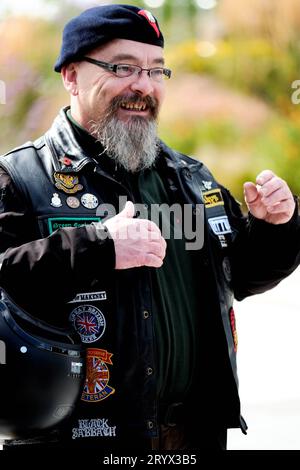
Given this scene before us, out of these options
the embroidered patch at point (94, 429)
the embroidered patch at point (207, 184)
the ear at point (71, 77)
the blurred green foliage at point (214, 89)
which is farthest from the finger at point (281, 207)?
the blurred green foliage at point (214, 89)

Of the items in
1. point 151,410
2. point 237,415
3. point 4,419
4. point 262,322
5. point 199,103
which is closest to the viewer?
point 4,419

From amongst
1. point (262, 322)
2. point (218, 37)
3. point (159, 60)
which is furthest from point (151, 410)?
point (218, 37)

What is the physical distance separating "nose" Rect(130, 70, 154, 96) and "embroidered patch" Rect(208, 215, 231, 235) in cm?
52

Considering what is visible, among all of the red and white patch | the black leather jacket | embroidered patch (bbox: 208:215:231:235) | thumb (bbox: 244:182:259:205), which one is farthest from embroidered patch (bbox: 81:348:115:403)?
the red and white patch

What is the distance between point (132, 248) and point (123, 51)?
30.9 inches

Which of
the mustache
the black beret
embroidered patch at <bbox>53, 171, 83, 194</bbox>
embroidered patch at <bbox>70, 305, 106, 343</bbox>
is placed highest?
the black beret

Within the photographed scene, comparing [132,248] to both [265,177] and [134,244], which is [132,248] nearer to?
[134,244]

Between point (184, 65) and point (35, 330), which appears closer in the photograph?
point (35, 330)

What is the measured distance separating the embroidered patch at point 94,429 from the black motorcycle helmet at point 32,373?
99 millimetres

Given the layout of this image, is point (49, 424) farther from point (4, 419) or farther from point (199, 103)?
point (199, 103)

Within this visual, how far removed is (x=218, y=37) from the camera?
15.6 meters

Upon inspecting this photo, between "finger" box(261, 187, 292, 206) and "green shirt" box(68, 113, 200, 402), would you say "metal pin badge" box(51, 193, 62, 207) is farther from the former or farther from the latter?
"finger" box(261, 187, 292, 206)

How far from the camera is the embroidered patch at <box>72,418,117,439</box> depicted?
288 cm
